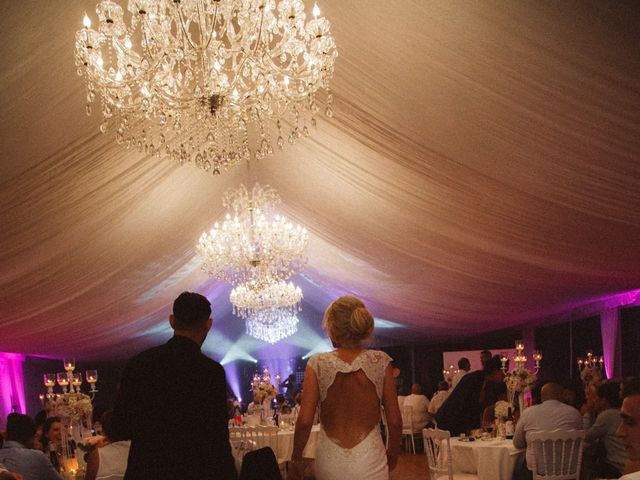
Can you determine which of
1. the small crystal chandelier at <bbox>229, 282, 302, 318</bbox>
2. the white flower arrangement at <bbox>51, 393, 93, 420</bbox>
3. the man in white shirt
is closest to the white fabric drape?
the small crystal chandelier at <bbox>229, 282, 302, 318</bbox>

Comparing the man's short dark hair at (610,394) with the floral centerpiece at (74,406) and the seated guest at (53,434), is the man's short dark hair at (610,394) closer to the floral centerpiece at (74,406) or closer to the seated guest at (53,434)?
the floral centerpiece at (74,406)

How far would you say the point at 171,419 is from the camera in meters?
2.29

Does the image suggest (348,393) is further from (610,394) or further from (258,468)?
(610,394)

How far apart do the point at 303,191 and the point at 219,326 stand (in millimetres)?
13014

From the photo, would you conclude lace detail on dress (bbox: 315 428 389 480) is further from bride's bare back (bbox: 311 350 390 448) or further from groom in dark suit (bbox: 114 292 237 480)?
groom in dark suit (bbox: 114 292 237 480)

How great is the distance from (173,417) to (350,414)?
96 centimetres

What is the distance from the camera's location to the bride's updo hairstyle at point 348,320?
3.09m

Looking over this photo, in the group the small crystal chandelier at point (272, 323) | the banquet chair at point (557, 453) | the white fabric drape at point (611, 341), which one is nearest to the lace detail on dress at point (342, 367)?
the banquet chair at point (557, 453)

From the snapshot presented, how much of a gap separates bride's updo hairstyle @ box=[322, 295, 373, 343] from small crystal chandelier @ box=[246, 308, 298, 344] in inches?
352

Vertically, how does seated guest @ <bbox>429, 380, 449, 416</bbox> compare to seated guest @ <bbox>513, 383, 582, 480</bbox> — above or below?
below

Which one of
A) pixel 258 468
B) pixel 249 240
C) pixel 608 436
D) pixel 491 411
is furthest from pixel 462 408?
pixel 258 468

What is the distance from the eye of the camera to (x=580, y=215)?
6.30 metres

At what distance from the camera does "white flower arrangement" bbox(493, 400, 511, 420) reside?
255 inches

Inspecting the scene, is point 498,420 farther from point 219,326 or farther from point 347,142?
point 219,326
